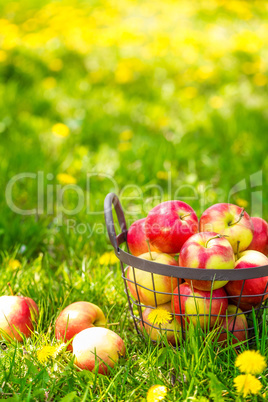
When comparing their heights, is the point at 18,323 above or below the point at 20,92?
below

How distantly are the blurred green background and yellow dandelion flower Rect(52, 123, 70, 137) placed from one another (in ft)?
0.05

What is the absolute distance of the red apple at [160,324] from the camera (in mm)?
1264

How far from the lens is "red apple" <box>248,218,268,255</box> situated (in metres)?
1.44

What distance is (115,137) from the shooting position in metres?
3.15

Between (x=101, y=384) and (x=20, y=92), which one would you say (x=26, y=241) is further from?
(x=20, y=92)

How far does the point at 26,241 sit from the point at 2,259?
0.15 meters

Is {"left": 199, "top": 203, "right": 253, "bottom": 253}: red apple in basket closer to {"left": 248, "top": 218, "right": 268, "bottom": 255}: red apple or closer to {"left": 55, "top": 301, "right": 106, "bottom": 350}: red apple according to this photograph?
{"left": 248, "top": 218, "right": 268, "bottom": 255}: red apple

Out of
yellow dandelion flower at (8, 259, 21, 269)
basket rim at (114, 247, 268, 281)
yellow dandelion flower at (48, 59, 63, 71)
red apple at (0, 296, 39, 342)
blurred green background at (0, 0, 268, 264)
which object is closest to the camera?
basket rim at (114, 247, 268, 281)

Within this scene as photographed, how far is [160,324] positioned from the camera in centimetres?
128

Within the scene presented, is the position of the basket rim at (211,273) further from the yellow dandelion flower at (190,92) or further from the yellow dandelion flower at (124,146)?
the yellow dandelion flower at (190,92)

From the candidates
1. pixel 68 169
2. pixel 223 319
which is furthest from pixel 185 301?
pixel 68 169

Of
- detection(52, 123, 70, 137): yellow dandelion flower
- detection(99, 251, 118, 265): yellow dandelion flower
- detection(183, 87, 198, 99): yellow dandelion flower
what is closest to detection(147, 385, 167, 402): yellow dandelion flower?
detection(99, 251, 118, 265): yellow dandelion flower

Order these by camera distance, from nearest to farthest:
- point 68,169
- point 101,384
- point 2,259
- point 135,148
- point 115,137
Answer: point 101,384 → point 2,259 → point 68,169 → point 135,148 → point 115,137

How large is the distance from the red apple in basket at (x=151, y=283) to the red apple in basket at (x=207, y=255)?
0.08 meters
